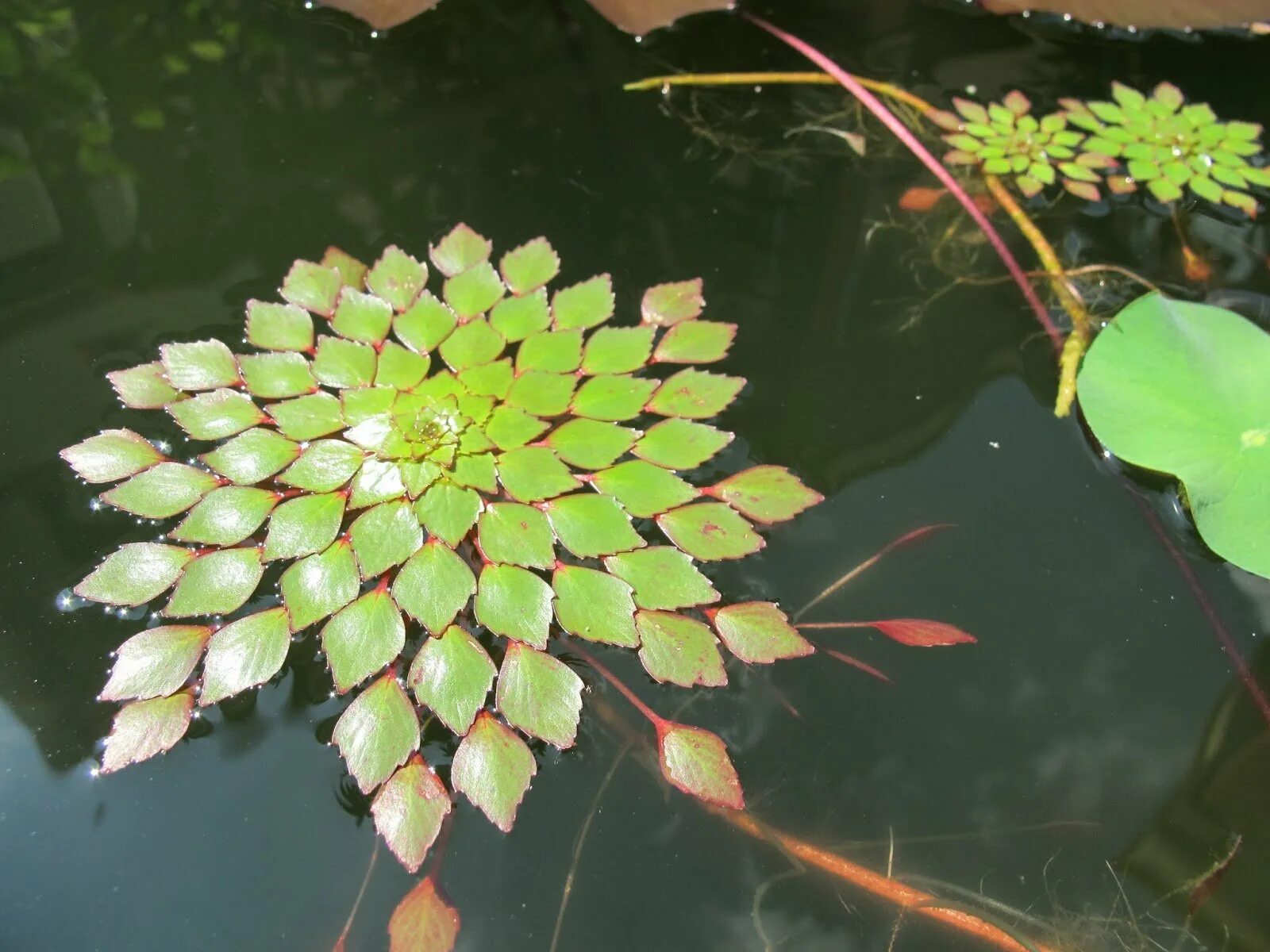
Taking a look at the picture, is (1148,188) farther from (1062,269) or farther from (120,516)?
(120,516)

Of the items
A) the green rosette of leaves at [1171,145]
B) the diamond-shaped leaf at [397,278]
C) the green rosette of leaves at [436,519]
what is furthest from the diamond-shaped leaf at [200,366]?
the green rosette of leaves at [1171,145]

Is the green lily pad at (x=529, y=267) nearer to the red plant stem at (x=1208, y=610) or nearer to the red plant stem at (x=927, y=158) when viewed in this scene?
the red plant stem at (x=927, y=158)

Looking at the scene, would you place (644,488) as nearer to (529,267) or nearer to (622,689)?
(622,689)

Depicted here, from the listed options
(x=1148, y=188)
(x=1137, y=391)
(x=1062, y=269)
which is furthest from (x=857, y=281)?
(x=1148, y=188)

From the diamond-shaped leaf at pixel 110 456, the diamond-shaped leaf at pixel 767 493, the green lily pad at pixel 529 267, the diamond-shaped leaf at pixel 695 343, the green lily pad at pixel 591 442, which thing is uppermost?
the green lily pad at pixel 529 267

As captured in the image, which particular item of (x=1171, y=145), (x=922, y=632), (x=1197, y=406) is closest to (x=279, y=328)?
(x=922, y=632)

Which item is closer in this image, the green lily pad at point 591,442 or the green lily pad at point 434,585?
the green lily pad at point 434,585

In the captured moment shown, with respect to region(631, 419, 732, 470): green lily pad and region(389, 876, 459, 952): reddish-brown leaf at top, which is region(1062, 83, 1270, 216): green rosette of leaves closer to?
region(631, 419, 732, 470): green lily pad
